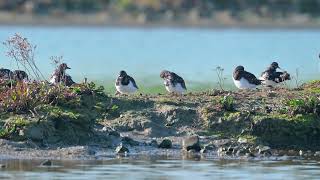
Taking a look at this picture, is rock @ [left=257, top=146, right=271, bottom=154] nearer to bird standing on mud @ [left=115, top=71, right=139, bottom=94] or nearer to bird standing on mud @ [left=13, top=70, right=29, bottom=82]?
bird standing on mud @ [left=13, top=70, right=29, bottom=82]

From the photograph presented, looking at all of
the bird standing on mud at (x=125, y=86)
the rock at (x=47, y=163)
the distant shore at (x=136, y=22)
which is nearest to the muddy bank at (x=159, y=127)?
the rock at (x=47, y=163)

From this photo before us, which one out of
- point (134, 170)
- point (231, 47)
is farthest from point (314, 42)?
point (134, 170)

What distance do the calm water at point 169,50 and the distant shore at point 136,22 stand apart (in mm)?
507

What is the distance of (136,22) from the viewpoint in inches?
2889

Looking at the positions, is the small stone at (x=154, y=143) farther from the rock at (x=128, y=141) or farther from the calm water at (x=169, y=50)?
the calm water at (x=169, y=50)

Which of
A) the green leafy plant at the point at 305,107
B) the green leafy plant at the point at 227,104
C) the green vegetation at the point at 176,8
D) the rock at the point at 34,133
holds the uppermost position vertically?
the green vegetation at the point at 176,8

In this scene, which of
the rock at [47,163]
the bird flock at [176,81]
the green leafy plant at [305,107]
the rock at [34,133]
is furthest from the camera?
the bird flock at [176,81]

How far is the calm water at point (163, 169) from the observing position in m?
17.3

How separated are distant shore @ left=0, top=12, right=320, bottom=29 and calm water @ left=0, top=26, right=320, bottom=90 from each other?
51 centimetres

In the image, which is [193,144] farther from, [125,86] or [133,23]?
[133,23]

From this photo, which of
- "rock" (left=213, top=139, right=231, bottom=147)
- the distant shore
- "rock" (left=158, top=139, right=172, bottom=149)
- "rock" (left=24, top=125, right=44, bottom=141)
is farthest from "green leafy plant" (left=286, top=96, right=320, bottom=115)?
the distant shore

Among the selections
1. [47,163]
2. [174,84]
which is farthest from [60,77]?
[47,163]

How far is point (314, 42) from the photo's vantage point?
55.8 m

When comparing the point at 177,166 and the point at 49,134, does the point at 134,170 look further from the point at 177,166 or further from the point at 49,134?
the point at 49,134
